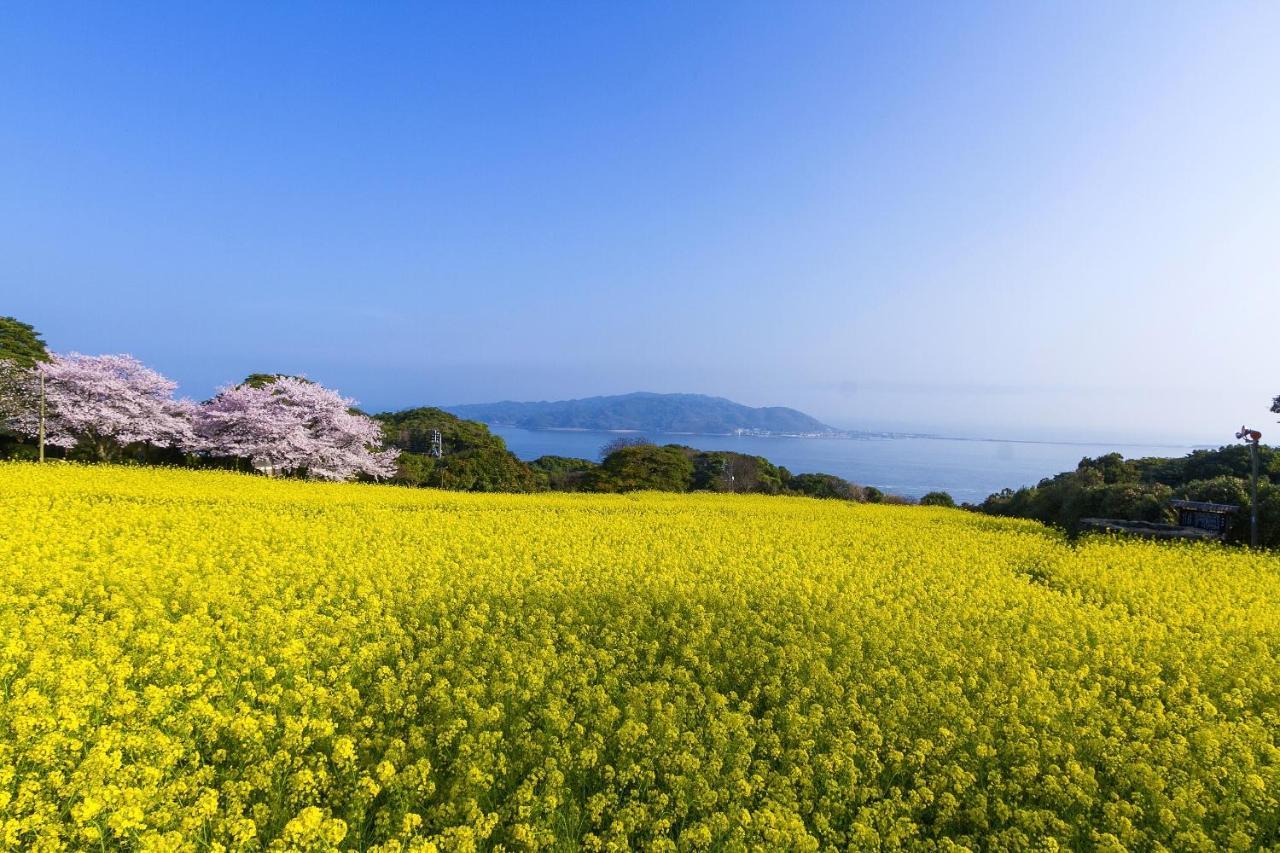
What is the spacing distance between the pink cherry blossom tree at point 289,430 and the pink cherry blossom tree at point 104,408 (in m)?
1.39

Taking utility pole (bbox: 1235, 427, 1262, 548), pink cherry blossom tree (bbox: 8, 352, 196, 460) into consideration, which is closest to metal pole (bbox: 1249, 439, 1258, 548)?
utility pole (bbox: 1235, 427, 1262, 548)

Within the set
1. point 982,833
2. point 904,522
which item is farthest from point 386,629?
point 904,522

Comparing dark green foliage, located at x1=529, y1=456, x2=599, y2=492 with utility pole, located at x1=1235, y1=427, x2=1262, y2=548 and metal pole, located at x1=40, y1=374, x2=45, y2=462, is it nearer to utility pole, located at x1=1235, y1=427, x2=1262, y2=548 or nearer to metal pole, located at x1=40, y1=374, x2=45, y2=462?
metal pole, located at x1=40, y1=374, x2=45, y2=462

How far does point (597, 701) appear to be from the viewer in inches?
203

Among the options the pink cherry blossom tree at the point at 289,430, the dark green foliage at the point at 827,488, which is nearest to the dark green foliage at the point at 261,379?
the pink cherry blossom tree at the point at 289,430

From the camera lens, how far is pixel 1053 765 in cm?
465

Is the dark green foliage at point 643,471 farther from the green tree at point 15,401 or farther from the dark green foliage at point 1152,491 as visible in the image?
the green tree at point 15,401

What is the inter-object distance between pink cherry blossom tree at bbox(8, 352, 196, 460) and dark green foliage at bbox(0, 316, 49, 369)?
832cm

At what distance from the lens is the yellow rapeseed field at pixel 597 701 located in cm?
378

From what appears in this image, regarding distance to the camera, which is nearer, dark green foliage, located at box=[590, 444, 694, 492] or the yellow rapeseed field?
the yellow rapeseed field

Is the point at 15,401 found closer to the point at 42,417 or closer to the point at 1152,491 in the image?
the point at 42,417

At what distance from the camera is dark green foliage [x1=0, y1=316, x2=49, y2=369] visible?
105 ft

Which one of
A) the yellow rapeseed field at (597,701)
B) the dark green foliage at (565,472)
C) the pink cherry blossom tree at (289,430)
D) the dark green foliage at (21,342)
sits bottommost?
the yellow rapeseed field at (597,701)

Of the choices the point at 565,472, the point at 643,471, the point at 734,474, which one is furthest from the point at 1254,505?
the point at 565,472
